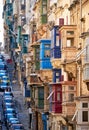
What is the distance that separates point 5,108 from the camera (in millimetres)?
88312

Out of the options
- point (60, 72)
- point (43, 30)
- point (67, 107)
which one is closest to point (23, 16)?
point (43, 30)

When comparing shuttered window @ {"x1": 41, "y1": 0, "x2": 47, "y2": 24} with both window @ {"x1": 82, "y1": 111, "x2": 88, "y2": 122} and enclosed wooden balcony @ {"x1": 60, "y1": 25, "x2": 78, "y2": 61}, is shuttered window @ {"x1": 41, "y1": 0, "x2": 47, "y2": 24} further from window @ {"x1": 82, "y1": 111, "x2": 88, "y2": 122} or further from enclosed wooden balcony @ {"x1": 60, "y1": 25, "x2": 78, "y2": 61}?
window @ {"x1": 82, "y1": 111, "x2": 88, "y2": 122}

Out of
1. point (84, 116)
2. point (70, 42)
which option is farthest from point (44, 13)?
point (84, 116)

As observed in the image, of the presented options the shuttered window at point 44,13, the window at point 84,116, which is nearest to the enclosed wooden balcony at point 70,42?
the window at point 84,116

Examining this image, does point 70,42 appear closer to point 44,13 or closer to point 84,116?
point 84,116

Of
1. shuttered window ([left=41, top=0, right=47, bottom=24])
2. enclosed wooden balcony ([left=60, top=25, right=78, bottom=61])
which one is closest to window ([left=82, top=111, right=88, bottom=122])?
enclosed wooden balcony ([left=60, top=25, right=78, bottom=61])

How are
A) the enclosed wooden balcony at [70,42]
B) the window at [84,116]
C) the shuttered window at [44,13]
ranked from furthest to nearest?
the shuttered window at [44,13]
the enclosed wooden balcony at [70,42]
the window at [84,116]

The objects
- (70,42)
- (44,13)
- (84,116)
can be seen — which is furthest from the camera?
(44,13)

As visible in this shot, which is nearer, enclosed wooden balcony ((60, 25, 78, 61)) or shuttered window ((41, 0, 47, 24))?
enclosed wooden balcony ((60, 25, 78, 61))

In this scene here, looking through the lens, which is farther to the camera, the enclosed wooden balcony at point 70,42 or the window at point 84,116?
the enclosed wooden balcony at point 70,42

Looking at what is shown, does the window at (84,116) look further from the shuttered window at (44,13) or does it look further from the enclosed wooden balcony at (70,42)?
the shuttered window at (44,13)

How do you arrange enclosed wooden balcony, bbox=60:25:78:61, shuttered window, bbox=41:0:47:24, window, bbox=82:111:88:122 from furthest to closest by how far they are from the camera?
shuttered window, bbox=41:0:47:24 → enclosed wooden balcony, bbox=60:25:78:61 → window, bbox=82:111:88:122

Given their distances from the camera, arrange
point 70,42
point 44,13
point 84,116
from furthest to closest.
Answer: point 44,13 < point 70,42 < point 84,116

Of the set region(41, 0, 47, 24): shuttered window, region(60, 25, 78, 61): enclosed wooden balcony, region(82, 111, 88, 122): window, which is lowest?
region(82, 111, 88, 122): window
